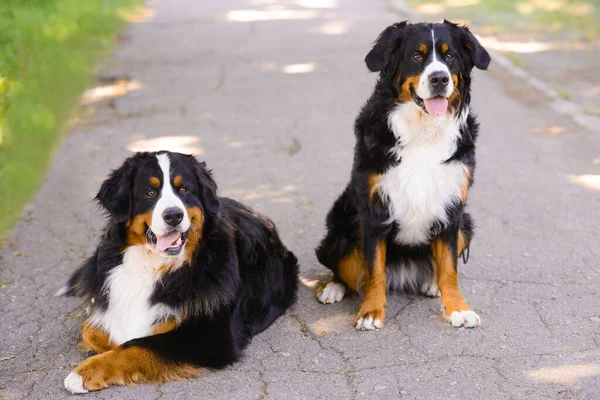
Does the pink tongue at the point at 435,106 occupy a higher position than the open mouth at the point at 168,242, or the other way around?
the pink tongue at the point at 435,106

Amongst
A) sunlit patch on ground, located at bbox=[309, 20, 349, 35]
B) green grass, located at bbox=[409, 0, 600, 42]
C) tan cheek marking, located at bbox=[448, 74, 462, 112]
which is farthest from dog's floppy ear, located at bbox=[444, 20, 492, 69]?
sunlit patch on ground, located at bbox=[309, 20, 349, 35]

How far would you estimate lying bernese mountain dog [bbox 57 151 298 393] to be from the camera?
13.4ft

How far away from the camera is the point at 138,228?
13.8ft

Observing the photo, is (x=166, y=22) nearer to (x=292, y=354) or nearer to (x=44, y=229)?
(x=44, y=229)

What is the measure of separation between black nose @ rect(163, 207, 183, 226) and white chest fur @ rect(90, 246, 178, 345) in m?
0.28

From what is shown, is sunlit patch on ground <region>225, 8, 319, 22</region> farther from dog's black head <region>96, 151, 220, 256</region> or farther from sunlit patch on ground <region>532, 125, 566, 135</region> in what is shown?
dog's black head <region>96, 151, 220, 256</region>

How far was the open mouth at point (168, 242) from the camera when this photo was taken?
416 centimetres

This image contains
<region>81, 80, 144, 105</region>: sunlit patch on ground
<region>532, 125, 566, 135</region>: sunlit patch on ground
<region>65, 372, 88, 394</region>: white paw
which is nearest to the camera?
<region>65, 372, 88, 394</region>: white paw

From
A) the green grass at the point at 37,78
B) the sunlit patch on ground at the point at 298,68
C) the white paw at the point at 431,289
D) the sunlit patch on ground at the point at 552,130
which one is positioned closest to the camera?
the white paw at the point at 431,289

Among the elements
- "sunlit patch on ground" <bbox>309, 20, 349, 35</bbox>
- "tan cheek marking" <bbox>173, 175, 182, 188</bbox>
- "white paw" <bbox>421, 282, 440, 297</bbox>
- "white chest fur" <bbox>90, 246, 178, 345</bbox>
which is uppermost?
"tan cheek marking" <bbox>173, 175, 182, 188</bbox>

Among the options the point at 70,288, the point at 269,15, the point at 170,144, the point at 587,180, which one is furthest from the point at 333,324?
the point at 269,15

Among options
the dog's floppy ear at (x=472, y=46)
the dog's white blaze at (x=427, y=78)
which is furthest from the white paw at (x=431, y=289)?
the dog's floppy ear at (x=472, y=46)

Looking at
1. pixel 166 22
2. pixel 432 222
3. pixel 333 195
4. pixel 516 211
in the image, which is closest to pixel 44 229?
pixel 333 195

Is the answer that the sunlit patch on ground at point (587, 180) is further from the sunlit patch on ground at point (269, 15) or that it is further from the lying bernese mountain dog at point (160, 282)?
the sunlit patch on ground at point (269, 15)
